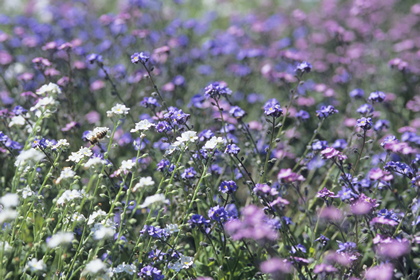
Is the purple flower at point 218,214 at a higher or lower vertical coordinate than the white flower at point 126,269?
higher

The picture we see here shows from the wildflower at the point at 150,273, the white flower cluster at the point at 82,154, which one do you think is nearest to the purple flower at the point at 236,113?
the white flower cluster at the point at 82,154

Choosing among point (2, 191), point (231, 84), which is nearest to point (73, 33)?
point (231, 84)

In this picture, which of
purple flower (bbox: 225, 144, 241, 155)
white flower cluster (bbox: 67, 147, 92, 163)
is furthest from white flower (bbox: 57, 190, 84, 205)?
purple flower (bbox: 225, 144, 241, 155)

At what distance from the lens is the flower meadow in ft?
10.4

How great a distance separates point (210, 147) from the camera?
130 inches

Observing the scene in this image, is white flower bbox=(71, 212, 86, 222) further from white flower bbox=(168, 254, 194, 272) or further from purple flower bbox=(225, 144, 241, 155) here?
purple flower bbox=(225, 144, 241, 155)

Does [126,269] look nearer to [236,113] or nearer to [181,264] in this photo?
[181,264]

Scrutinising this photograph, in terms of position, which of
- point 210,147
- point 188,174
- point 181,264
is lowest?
point 181,264

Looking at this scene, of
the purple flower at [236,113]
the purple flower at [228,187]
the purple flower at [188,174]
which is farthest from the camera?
the purple flower at [236,113]

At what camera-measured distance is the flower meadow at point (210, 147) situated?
3.16 meters

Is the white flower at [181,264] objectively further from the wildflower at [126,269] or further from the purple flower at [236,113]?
the purple flower at [236,113]

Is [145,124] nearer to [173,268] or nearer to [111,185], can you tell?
[111,185]

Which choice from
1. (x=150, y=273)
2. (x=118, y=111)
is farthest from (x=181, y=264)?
(x=118, y=111)

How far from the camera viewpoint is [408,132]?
470cm
